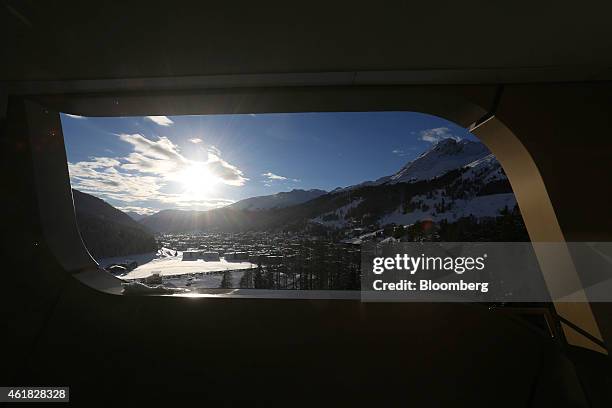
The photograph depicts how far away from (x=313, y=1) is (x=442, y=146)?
2138cm

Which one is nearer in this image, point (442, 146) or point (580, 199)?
point (580, 199)

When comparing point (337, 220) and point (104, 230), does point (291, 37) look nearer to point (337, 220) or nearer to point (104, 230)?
point (104, 230)

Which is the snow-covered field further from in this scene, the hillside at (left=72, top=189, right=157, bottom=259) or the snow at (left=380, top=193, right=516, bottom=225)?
the snow at (left=380, top=193, right=516, bottom=225)

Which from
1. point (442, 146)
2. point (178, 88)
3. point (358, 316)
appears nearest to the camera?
point (358, 316)

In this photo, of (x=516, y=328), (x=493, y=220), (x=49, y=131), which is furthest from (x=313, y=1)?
(x=493, y=220)

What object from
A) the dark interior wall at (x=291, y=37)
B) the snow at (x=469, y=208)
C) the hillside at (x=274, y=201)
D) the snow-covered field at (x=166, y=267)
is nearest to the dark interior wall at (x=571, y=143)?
the dark interior wall at (x=291, y=37)

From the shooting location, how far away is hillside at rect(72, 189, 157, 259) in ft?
8.18

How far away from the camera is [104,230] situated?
3.12 metres

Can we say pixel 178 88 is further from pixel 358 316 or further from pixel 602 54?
pixel 602 54

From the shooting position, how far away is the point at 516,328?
181 cm

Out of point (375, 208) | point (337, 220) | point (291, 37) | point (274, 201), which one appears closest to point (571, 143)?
point (291, 37)

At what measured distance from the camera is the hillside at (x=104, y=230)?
8.18 ft

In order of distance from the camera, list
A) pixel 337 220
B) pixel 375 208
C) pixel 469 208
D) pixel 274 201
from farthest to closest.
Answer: pixel 469 208, pixel 375 208, pixel 337 220, pixel 274 201

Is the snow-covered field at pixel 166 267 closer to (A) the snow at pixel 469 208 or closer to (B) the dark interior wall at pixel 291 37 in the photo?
(B) the dark interior wall at pixel 291 37
